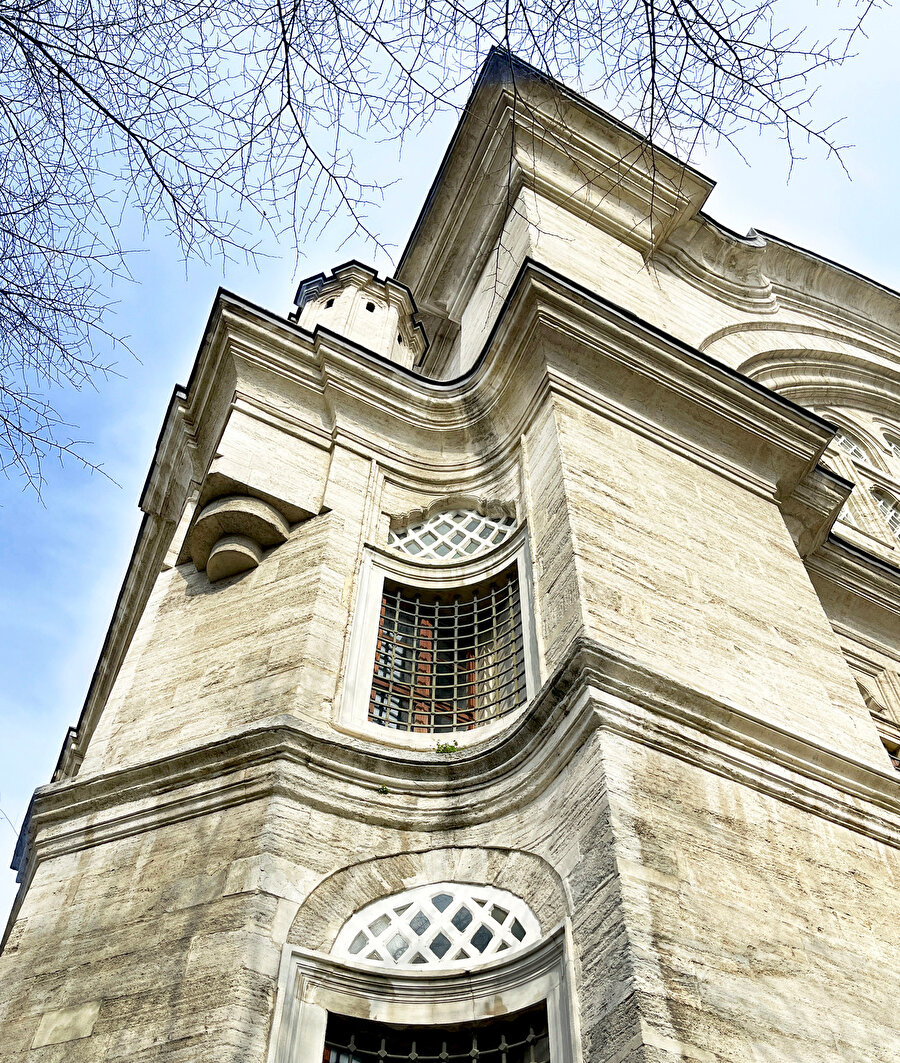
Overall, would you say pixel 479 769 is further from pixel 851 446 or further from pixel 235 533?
pixel 851 446

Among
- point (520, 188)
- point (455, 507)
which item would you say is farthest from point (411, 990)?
point (520, 188)

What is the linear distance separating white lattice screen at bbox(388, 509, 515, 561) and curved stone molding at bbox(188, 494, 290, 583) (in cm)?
104

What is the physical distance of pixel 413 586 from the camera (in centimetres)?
803

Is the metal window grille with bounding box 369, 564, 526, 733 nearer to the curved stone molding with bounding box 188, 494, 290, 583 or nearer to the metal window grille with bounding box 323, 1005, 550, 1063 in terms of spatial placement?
the curved stone molding with bounding box 188, 494, 290, 583

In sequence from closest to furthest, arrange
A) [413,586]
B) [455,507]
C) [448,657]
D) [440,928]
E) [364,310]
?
[440,928] < [448,657] < [413,586] < [455,507] < [364,310]

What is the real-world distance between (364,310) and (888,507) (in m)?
8.74

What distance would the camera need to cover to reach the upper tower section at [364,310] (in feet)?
38.5

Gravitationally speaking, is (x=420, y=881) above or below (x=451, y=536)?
below

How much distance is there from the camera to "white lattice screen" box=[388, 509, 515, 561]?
8.50 metres

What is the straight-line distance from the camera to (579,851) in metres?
5.14

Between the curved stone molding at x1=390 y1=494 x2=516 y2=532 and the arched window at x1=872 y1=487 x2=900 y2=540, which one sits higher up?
the arched window at x1=872 y1=487 x2=900 y2=540

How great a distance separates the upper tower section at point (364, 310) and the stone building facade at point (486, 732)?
117mm

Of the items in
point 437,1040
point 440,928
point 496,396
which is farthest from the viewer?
point 496,396

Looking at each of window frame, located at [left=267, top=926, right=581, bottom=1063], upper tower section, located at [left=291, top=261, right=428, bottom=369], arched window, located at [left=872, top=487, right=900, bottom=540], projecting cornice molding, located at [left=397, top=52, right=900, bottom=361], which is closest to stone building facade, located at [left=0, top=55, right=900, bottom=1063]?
window frame, located at [left=267, top=926, right=581, bottom=1063]
